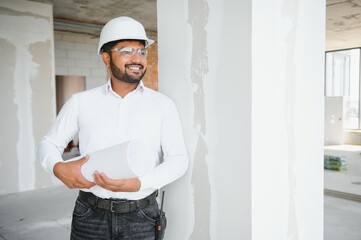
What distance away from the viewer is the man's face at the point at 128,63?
1.36 metres

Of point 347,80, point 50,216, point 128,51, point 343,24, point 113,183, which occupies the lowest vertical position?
point 50,216

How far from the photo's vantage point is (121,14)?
18.0 feet

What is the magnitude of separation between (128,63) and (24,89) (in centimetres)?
369

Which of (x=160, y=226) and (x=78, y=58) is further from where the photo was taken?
(x=78, y=58)

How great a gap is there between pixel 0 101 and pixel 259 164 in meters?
4.13

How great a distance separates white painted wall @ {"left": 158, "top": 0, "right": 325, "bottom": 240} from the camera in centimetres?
118

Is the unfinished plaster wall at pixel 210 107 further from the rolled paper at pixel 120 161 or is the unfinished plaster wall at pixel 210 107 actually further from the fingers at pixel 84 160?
the fingers at pixel 84 160

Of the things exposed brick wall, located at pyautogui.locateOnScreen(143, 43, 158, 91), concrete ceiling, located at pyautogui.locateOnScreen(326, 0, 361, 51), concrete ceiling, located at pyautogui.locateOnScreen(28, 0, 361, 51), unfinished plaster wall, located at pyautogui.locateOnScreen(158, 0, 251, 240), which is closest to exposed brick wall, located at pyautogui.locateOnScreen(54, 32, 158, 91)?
concrete ceiling, located at pyautogui.locateOnScreen(28, 0, 361, 51)

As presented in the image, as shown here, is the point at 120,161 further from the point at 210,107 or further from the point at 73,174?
the point at 210,107

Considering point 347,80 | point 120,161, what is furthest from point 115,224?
point 347,80

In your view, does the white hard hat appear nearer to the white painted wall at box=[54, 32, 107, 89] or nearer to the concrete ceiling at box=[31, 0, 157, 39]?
the concrete ceiling at box=[31, 0, 157, 39]

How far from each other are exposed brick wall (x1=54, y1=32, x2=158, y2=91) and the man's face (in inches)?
221

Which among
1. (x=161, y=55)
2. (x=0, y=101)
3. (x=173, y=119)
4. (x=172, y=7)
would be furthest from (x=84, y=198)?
(x=0, y=101)

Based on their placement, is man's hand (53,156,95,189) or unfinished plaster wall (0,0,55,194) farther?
unfinished plaster wall (0,0,55,194)
